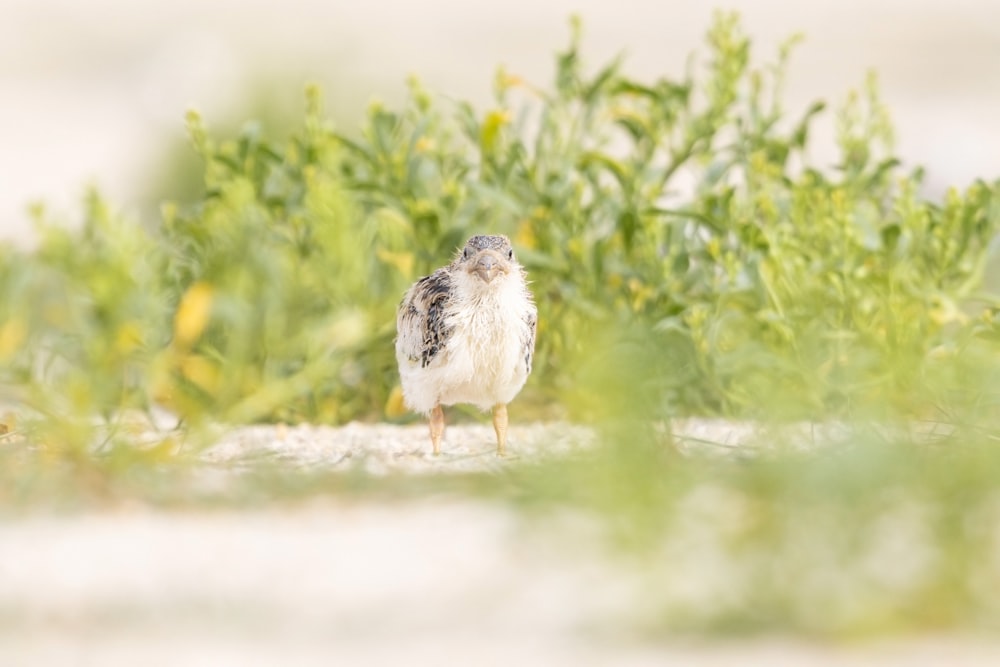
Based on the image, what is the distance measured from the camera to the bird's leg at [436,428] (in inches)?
186

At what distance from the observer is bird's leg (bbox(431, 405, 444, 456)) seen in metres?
Result: 4.73

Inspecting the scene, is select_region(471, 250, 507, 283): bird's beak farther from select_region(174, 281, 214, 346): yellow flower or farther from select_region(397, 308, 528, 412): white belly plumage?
select_region(174, 281, 214, 346): yellow flower

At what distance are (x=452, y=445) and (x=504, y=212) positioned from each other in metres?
1.19

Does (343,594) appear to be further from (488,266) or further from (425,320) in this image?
(425,320)

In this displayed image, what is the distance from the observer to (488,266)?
435 cm

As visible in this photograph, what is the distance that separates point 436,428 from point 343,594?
1.55m

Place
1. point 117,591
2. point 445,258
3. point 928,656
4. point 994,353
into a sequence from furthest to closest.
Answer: point 445,258, point 994,353, point 117,591, point 928,656

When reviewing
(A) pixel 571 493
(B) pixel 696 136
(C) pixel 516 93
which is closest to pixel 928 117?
(C) pixel 516 93

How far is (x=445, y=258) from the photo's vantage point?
19.1ft

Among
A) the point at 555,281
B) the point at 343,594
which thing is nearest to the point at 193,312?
the point at 555,281

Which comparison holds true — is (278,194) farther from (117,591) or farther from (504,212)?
(117,591)

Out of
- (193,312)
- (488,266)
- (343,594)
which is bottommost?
(343,594)

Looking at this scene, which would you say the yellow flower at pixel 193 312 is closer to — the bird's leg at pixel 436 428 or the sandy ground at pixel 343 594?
the bird's leg at pixel 436 428

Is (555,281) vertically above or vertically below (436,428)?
above
